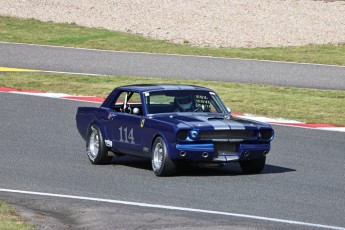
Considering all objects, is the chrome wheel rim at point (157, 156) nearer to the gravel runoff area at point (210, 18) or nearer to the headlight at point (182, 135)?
the headlight at point (182, 135)

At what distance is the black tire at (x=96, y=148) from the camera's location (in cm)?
1502

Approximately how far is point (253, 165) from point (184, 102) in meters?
1.37

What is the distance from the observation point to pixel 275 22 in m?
→ 35.9

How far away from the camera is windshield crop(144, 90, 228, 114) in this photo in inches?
573

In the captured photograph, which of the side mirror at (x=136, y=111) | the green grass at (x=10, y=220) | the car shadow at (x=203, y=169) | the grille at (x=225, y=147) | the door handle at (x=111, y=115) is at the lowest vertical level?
the car shadow at (x=203, y=169)

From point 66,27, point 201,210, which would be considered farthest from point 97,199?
point 66,27

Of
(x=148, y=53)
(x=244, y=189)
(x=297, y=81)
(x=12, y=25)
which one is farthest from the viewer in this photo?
(x=12, y=25)

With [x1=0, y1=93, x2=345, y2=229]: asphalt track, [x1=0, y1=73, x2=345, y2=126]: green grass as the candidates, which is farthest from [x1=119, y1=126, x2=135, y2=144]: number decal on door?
[x1=0, y1=73, x2=345, y2=126]: green grass

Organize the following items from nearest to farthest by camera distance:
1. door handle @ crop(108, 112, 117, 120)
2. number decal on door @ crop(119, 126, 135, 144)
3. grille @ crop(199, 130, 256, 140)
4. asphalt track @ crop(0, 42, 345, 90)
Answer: grille @ crop(199, 130, 256, 140)
number decal on door @ crop(119, 126, 135, 144)
door handle @ crop(108, 112, 117, 120)
asphalt track @ crop(0, 42, 345, 90)

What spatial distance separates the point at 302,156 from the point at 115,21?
2157cm

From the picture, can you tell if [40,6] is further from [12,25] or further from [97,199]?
[97,199]

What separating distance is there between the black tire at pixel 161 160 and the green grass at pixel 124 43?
16.4m

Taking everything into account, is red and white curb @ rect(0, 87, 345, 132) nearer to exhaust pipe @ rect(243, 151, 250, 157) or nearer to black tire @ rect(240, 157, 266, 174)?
black tire @ rect(240, 157, 266, 174)

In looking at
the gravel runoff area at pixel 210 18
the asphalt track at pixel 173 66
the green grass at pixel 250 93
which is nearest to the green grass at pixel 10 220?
the green grass at pixel 250 93
